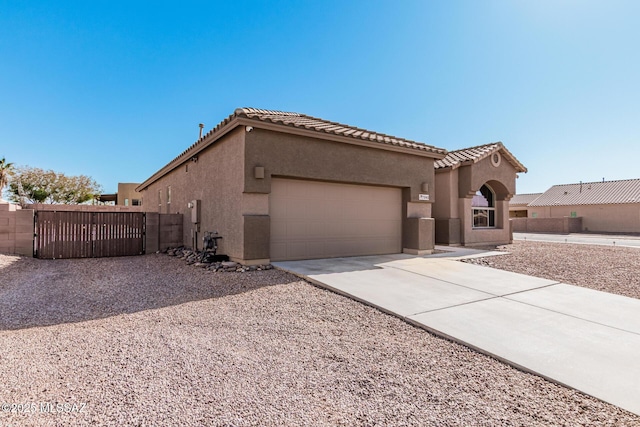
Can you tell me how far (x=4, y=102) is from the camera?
17.0m

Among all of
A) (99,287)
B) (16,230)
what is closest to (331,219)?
(99,287)

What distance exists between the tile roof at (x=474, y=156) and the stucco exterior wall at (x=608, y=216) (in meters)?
22.2

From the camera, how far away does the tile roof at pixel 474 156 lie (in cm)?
1402

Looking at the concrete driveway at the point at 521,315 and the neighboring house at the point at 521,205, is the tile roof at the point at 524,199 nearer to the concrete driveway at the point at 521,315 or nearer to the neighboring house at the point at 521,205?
the neighboring house at the point at 521,205

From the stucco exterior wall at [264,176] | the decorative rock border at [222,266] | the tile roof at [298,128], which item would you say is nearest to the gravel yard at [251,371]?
the decorative rock border at [222,266]

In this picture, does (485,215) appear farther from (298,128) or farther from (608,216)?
(608,216)

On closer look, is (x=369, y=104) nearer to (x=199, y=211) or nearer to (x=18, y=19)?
(x=199, y=211)

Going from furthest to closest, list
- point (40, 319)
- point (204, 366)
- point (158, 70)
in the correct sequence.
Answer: point (158, 70) < point (40, 319) < point (204, 366)

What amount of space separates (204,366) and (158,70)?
14.5 meters

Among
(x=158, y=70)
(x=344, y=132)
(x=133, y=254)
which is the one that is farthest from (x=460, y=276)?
(x=158, y=70)

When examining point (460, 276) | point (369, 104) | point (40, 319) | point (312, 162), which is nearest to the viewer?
point (40, 319)

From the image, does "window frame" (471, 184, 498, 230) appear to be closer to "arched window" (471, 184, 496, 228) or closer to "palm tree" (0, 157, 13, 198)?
"arched window" (471, 184, 496, 228)

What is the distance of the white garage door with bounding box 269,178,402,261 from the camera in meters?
8.95

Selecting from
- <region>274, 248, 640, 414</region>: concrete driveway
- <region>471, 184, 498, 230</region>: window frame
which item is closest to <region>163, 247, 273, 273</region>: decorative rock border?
<region>274, 248, 640, 414</region>: concrete driveway
